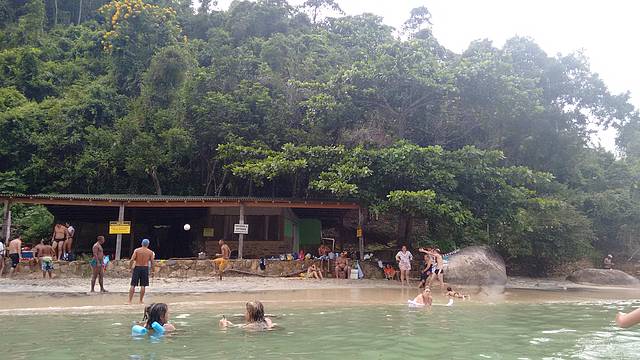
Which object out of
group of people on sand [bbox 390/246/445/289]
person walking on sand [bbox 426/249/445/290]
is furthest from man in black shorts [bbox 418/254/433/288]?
person walking on sand [bbox 426/249/445/290]

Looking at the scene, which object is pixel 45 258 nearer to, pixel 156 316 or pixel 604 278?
pixel 156 316

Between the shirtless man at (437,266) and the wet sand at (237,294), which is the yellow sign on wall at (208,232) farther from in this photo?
the shirtless man at (437,266)

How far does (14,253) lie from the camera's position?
15.9 m

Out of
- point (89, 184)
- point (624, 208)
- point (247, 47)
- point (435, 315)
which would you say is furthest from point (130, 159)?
point (624, 208)

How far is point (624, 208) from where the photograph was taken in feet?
89.1

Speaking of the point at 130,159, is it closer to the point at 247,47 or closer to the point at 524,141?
the point at 247,47

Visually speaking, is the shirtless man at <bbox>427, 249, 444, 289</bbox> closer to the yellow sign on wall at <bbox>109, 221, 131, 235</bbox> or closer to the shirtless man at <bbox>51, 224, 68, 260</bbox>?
the yellow sign on wall at <bbox>109, 221, 131, 235</bbox>

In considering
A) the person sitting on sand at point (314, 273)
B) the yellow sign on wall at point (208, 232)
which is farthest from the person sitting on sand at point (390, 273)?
the yellow sign on wall at point (208, 232)

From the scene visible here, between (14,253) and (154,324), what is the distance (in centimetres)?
994

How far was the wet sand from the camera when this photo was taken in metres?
12.2

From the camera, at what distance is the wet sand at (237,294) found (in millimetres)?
12180

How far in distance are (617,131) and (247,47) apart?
23592mm

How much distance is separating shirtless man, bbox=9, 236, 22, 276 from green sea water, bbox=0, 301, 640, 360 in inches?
244

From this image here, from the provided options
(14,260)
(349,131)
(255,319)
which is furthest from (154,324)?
(349,131)
